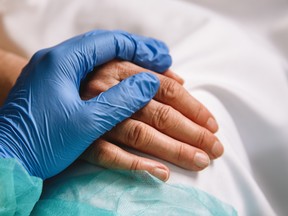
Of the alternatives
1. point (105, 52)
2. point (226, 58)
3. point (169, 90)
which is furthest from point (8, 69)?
point (226, 58)

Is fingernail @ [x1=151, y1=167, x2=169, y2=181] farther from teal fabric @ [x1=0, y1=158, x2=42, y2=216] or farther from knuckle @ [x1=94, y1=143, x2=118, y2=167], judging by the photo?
teal fabric @ [x1=0, y1=158, x2=42, y2=216]

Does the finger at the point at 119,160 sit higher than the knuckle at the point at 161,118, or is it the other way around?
the knuckle at the point at 161,118

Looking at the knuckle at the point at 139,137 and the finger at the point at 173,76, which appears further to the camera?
the finger at the point at 173,76

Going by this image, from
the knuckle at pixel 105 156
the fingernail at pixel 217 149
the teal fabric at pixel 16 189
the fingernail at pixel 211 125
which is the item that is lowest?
the teal fabric at pixel 16 189

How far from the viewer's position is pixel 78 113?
708 mm

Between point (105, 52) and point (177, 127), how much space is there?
7.8 inches

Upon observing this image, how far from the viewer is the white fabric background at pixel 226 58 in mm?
804

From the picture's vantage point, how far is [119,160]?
0.72 m

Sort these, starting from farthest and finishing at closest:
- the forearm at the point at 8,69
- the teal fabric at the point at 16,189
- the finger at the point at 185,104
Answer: the forearm at the point at 8,69
the finger at the point at 185,104
the teal fabric at the point at 16,189

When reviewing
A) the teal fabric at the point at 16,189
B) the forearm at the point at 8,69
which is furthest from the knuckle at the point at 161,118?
the forearm at the point at 8,69

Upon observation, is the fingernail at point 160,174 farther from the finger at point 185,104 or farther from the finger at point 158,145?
the finger at point 185,104


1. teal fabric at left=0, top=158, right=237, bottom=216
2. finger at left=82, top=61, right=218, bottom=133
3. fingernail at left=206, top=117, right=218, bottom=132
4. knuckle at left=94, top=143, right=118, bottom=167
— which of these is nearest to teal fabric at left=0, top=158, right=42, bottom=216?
teal fabric at left=0, top=158, right=237, bottom=216

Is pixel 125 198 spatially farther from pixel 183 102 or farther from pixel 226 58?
pixel 226 58

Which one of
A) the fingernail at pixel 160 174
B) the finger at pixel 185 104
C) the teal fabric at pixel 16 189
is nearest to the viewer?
the teal fabric at pixel 16 189
